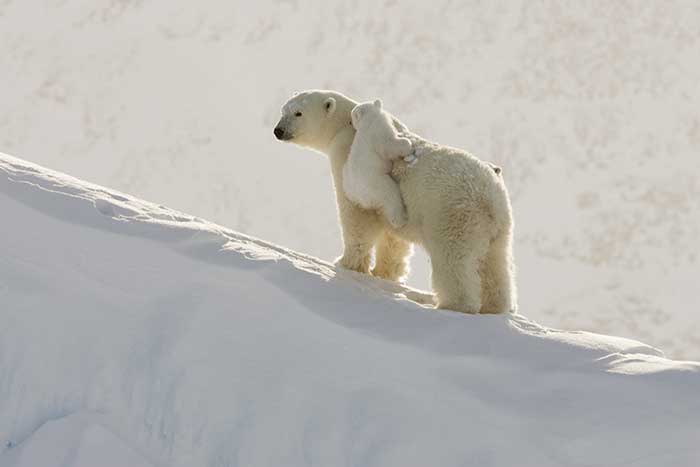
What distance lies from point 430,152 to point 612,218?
9.33 m

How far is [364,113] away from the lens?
479 centimetres

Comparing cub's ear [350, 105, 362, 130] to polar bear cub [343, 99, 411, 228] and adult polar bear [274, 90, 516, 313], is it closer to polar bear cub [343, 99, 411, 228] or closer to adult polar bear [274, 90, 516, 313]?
polar bear cub [343, 99, 411, 228]

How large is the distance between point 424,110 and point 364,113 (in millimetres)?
10118

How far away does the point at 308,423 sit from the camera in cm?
331

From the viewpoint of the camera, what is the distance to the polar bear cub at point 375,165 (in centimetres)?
452

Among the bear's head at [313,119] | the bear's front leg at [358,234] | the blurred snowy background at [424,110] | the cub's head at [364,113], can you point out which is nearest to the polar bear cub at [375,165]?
the cub's head at [364,113]

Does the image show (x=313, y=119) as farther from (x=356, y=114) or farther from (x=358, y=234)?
(x=358, y=234)

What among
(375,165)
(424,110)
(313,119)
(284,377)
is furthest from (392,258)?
(424,110)

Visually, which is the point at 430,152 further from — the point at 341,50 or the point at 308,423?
the point at 341,50

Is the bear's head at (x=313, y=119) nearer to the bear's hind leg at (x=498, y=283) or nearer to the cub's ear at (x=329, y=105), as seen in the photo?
the cub's ear at (x=329, y=105)

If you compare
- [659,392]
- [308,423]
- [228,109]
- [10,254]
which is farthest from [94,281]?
[228,109]

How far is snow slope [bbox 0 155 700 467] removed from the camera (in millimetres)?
3197

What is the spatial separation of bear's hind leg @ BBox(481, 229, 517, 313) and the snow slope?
15.0 inches

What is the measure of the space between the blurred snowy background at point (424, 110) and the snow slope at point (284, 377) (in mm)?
8756
